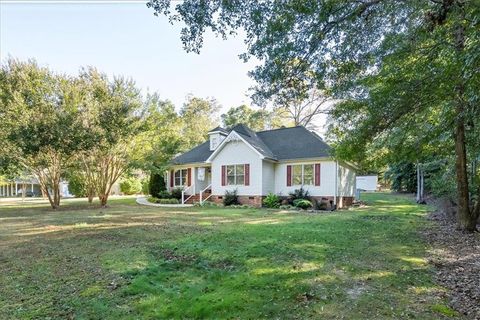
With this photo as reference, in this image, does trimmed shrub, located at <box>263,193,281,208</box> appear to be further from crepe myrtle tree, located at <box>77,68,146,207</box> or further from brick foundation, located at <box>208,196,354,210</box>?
crepe myrtle tree, located at <box>77,68,146,207</box>

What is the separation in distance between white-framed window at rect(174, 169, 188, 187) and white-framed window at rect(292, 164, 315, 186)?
8940 millimetres

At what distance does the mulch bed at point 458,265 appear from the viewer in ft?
13.6

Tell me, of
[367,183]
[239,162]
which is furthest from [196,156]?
[367,183]

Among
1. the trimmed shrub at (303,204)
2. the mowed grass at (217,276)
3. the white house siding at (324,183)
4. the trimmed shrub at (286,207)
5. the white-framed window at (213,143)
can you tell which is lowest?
the trimmed shrub at (286,207)

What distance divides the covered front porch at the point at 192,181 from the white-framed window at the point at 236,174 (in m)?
2.15

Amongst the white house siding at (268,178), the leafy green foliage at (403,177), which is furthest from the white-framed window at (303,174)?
the leafy green foliage at (403,177)

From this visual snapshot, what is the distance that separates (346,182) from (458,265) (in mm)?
14462

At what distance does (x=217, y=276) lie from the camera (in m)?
5.00

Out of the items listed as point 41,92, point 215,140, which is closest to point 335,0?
point 41,92

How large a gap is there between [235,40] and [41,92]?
506 inches

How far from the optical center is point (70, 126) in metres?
15.1

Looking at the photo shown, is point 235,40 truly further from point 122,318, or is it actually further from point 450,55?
point 122,318

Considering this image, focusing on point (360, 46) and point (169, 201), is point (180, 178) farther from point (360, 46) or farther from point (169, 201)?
point (360, 46)

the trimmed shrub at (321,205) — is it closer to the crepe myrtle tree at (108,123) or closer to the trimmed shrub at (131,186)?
the crepe myrtle tree at (108,123)
